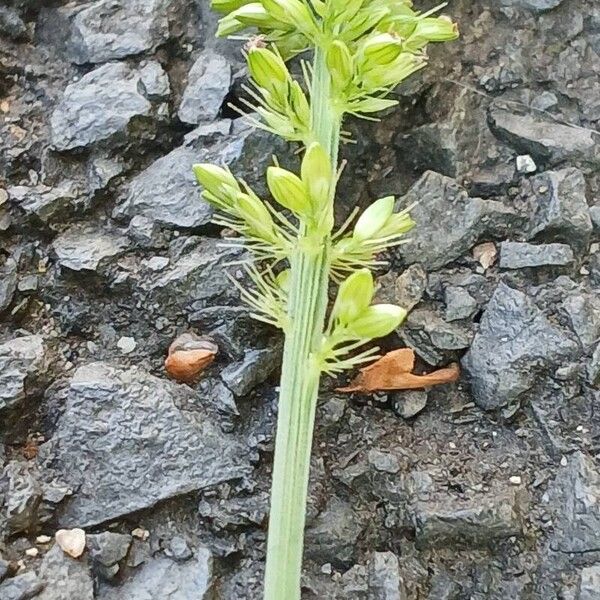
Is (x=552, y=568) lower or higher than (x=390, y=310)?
lower

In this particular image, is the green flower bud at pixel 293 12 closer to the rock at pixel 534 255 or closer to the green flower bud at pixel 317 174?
the green flower bud at pixel 317 174

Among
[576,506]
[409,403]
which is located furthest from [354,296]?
[576,506]

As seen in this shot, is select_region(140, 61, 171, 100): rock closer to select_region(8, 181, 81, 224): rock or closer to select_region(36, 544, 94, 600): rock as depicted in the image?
select_region(8, 181, 81, 224): rock

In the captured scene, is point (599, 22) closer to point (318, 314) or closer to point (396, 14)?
point (396, 14)

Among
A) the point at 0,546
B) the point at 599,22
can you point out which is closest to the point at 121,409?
the point at 0,546

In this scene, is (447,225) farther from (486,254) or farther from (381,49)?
(381,49)

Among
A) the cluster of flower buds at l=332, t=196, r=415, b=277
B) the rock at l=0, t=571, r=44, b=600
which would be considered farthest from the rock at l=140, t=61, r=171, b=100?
the rock at l=0, t=571, r=44, b=600

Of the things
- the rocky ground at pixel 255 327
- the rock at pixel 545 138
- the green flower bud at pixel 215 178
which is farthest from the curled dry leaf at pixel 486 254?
the green flower bud at pixel 215 178
